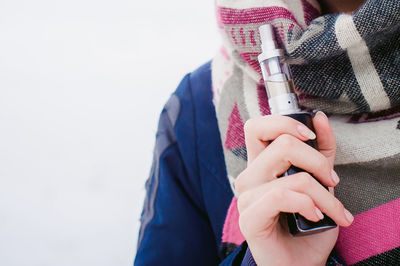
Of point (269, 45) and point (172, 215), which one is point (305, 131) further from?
point (172, 215)

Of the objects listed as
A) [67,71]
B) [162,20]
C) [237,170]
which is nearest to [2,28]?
[67,71]

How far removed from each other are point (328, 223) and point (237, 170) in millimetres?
263

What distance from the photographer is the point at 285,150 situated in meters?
0.33

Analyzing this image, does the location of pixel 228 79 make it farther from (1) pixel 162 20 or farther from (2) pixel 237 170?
(1) pixel 162 20

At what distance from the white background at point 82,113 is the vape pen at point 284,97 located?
2.59 ft

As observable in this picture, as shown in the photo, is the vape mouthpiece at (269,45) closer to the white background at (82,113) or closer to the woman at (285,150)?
the woman at (285,150)

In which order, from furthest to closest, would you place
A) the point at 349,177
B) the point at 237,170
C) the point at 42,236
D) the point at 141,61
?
the point at 141,61 → the point at 42,236 → the point at 237,170 → the point at 349,177

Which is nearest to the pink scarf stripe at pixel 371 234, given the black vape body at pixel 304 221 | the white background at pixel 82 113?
the black vape body at pixel 304 221

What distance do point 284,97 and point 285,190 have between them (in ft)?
0.32

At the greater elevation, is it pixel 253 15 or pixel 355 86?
pixel 253 15

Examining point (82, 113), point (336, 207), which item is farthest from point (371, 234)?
point (82, 113)

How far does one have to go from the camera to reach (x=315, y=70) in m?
0.49

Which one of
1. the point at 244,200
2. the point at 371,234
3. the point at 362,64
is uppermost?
the point at 362,64

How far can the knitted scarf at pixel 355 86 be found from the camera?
1.42ft
